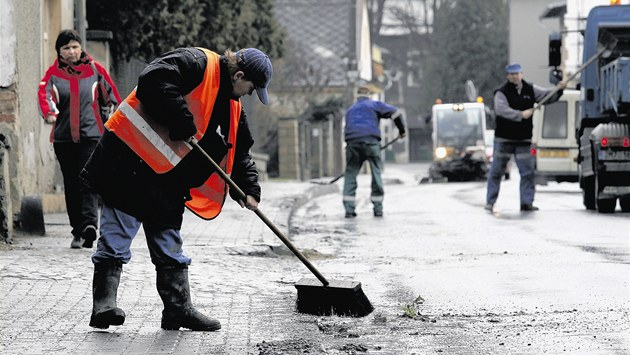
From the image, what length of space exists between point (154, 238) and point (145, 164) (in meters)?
0.37

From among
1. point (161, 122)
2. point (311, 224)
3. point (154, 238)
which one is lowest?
point (311, 224)

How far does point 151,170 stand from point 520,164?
11.4 meters

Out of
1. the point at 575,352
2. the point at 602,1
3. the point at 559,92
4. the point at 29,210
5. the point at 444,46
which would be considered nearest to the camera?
the point at 575,352

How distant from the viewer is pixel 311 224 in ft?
53.6

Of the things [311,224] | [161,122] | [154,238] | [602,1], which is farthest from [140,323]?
[602,1]

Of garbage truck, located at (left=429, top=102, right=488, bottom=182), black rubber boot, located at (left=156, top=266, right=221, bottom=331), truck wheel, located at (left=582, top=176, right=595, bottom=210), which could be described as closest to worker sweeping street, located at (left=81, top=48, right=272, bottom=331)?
black rubber boot, located at (left=156, top=266, right=221, bottom=331)

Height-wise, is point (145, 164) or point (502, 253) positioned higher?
point (145, 164)

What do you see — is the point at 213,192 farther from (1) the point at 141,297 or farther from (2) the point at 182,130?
(1) the point at 141,297

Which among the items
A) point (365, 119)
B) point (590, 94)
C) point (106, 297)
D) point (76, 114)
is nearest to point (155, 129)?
point (106, 297)

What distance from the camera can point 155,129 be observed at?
21.8 ft

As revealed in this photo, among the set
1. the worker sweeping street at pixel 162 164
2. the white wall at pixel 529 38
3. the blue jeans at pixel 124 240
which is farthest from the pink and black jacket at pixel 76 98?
the white wall at pixel 529 38

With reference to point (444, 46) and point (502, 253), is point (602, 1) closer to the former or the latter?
point (502, 253)

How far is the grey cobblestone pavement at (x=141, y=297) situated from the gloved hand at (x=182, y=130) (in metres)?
0.97

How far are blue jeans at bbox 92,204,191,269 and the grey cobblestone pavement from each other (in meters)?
0.35
